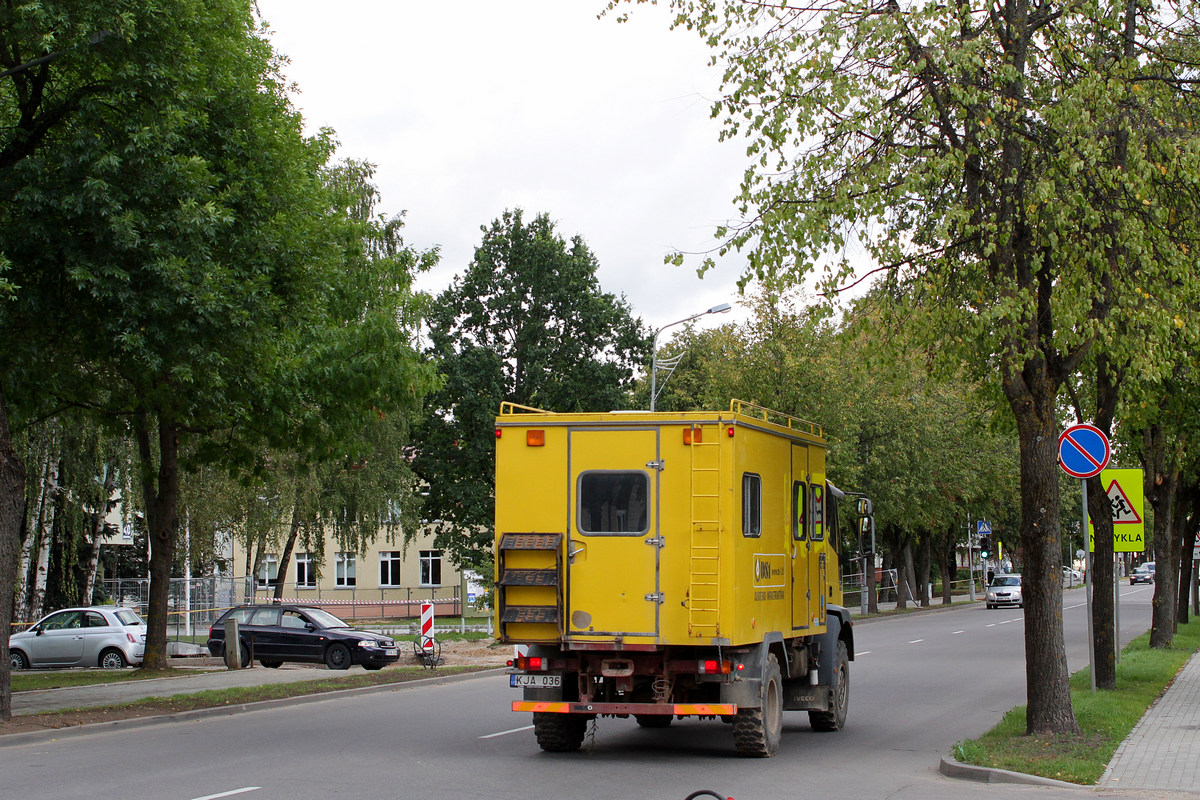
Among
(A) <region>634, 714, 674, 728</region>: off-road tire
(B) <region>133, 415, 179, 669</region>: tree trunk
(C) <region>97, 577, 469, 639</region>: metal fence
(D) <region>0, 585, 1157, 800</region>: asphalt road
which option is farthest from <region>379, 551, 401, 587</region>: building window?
(A) <region>634, 714, 674, 728</region>: off-road tire

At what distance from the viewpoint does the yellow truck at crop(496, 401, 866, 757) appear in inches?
438

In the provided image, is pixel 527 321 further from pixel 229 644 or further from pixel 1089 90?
pixel 1089 90

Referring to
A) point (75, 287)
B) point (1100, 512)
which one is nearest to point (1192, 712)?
point (1100, 512)

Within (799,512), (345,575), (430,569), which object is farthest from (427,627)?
(345,575)

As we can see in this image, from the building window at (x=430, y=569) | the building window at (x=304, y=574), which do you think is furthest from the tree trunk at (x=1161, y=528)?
the building window at (x=304, y=574)

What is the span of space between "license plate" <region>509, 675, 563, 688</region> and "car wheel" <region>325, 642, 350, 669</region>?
46.8 feet

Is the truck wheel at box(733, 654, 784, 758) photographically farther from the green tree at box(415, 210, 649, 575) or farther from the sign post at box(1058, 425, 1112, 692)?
the green tree at box(415, 210, 649, 575)

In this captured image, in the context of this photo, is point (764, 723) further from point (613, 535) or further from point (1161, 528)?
point (1161, 528)

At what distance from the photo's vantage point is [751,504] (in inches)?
460

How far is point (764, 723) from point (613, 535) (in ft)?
7.72

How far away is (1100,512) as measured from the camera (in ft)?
Answer: 61.4

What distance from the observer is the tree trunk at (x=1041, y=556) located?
12.2 metres

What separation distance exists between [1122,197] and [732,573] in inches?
230

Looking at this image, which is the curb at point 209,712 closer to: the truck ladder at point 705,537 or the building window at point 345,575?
the truck ladder at point 705,537
